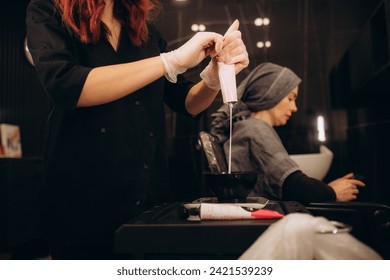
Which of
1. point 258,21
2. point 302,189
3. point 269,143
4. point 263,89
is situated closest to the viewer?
point 302,189

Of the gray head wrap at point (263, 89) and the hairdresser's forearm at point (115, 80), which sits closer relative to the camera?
the hairdresser's forearm at point (115, 80)

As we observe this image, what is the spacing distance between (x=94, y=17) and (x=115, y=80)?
0.19 meters

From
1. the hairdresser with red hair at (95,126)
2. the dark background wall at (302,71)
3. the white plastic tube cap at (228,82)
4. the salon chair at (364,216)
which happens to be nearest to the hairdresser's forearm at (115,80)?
the hairdresser with red hair at (95,126)

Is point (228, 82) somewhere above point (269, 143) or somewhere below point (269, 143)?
above

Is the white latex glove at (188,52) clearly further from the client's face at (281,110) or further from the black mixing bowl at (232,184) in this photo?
the client's face at (281,110)

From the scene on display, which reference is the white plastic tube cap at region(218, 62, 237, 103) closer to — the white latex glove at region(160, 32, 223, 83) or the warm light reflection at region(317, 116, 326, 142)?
the white latex glove at region(160, 32, 223, 83)

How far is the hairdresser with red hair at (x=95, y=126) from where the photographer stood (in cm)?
72

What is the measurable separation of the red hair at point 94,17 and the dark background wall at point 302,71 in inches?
44.8

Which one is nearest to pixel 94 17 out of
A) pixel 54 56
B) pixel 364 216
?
pixel 54 56

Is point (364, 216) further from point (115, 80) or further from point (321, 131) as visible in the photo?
point (321, 131)

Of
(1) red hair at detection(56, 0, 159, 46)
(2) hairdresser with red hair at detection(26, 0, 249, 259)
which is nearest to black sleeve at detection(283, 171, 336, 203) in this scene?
(2) hairdresser with red hair at detection(26, 0, 249, 259)

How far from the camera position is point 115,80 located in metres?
0.70

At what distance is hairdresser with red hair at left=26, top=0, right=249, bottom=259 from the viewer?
0.72 meters
